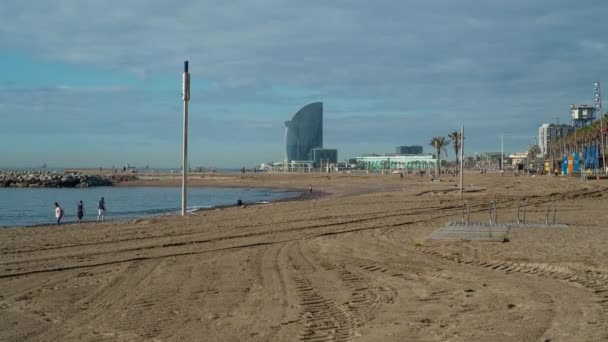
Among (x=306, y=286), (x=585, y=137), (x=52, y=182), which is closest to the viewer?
(x=306, y=286)

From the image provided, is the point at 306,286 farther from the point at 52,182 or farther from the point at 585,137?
the point at 585,137

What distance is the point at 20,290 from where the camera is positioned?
30.3 ft

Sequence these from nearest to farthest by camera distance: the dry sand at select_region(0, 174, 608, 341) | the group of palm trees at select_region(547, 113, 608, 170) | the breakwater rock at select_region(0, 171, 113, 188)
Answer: the dry sand at select_region(0, 174, 608, 341) → the group of palm trees at select_region(547, 113, 608, 170) → the breakwater rock at select_region(0, 171, 113, 188)

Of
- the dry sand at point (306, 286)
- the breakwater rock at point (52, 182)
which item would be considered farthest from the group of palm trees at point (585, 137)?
the breakwater rock at point (52, 182)

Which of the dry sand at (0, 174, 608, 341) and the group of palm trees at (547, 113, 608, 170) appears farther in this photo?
the group of palm trees at (547, 113, 608, 170)

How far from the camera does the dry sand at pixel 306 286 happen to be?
6461 millimetres

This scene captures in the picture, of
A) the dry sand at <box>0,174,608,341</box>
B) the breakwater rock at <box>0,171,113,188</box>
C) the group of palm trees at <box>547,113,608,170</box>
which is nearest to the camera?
the dry sand at <box>0,174,608,341</box>

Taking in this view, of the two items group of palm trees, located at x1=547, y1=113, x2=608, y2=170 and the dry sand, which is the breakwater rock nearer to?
group of palm trees, located at x1=547, y1=113, x2=608, y2=170

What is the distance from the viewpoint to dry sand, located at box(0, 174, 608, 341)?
21.2ft

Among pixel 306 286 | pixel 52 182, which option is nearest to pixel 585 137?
pixel 52 182

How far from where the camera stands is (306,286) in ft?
29.6

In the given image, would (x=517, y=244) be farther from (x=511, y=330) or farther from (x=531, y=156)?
(x=531, y=156)

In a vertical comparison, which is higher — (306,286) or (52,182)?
(306,286)

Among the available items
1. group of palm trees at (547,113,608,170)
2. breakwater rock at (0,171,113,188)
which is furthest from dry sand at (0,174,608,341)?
breakwater rock at (0,171,113,188)
